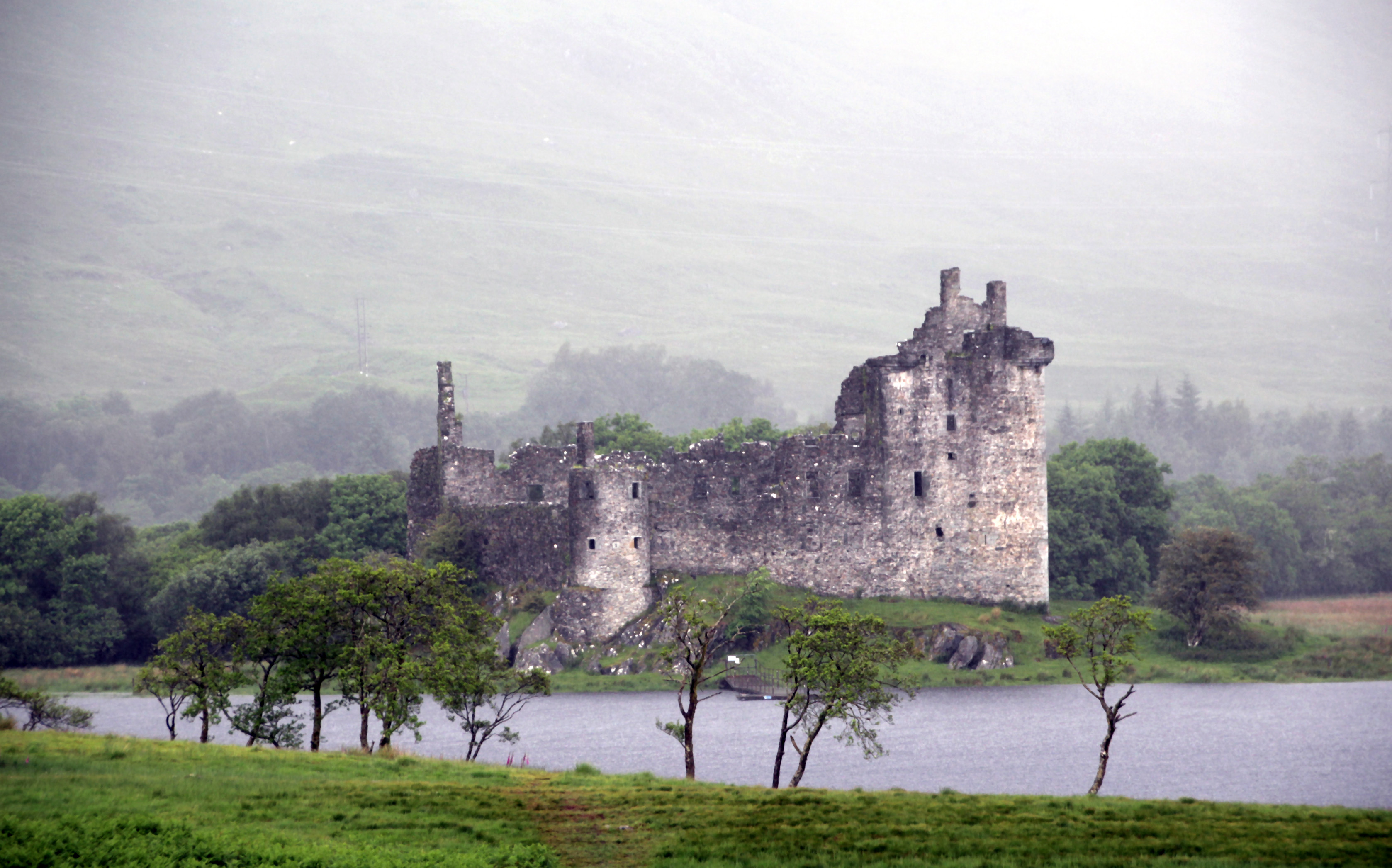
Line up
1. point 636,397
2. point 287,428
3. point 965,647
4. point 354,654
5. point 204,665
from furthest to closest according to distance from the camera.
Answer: point 636,397 → point 287,428 → point 965,647 → point 204,665 → point 354,654

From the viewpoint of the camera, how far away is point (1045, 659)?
57719mm

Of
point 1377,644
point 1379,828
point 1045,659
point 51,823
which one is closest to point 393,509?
point 1045,659

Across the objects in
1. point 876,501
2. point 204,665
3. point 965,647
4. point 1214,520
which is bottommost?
point 204,665

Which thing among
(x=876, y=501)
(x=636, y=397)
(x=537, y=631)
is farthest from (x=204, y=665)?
(x=636, y=397)

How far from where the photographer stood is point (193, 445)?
176500mm

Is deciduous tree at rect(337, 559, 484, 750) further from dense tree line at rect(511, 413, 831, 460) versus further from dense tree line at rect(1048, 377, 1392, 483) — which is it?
dense tree line at rect(1048, 377, 1392, 483)

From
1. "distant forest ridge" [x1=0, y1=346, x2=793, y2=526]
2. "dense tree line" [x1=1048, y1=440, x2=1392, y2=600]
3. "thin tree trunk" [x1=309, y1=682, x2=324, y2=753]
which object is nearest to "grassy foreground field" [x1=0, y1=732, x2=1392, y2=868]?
"thin tree trunk" [x1=309, y1=682, x2=324, y2=753]

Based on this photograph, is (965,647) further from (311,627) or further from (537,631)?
(311,627)

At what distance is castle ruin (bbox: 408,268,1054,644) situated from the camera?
61.8 meters

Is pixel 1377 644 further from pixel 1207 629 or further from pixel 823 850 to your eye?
pixel 823 850

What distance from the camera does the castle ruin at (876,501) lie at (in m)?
61.8

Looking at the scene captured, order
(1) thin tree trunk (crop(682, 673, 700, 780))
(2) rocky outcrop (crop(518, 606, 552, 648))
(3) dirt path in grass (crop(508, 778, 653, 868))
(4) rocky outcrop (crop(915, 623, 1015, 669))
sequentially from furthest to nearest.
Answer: (2) rocky outcrop (crop(518, 606, 552, 648))
(4) rocky outcrop (crop(915, 623, 1015, 669))
(1) thin tree trunk (crop(682, 673, 700, 780))
(3) dirt path in grass (crop(508, 778, 653, 868))

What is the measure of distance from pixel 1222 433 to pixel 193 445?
11131 centimetres

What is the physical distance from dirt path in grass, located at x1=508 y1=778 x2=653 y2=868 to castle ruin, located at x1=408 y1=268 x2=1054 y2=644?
30.2 meters
